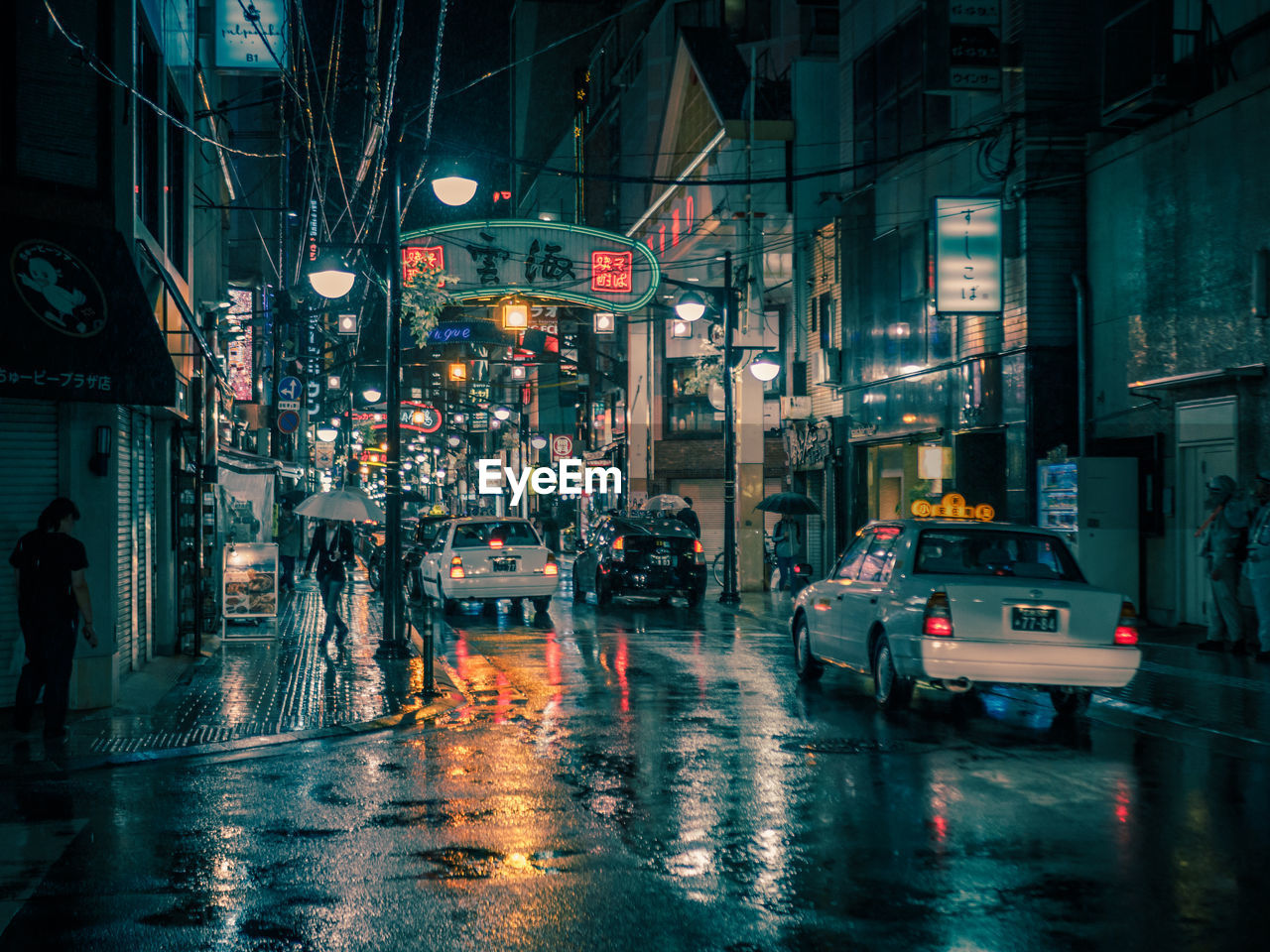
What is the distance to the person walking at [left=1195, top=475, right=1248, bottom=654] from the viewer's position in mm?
15094

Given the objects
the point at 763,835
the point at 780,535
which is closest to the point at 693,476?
the point at 780,535

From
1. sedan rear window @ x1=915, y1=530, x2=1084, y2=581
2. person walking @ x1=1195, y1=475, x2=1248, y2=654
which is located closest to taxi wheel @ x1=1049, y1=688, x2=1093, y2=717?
sedan rear window @ x1=915, y1=530, x2=1084, y2=581

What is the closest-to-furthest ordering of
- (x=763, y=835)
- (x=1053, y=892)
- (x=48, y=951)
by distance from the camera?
(x=48, y=951) → (x=1053, y=892) → (x=763, y=835)

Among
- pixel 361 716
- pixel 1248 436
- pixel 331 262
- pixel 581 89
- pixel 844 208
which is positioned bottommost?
pixel 361 716

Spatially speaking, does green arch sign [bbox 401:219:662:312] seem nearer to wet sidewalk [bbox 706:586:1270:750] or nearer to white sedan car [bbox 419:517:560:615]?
white sedan car [bbox 419:517:560:615]

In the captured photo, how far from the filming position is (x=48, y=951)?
5.04m

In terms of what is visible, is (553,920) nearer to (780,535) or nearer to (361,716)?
(361,716)

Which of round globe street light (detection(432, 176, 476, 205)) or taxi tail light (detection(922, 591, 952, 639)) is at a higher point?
round globe street light (detection(432, 176, 476, 205))

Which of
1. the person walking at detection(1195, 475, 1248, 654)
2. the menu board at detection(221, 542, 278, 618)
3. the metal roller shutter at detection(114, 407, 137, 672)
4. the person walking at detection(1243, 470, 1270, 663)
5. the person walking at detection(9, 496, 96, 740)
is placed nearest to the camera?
the person walking at detection(9, 496, 96, 740)

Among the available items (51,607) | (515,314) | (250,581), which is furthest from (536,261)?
(51,607)

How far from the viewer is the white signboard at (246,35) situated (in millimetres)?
20797

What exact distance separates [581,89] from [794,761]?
213 feet
